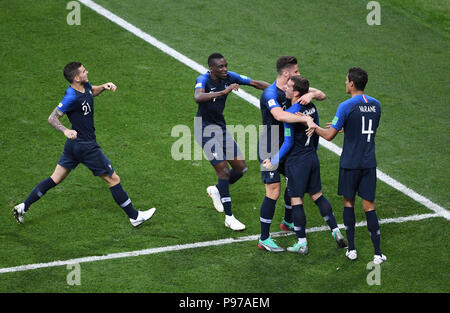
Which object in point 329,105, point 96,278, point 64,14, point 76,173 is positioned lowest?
point 96,278

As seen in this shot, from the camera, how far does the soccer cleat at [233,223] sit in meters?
10.3

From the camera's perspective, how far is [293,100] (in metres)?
9.40

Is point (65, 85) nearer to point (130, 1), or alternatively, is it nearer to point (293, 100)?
point (130, 1)

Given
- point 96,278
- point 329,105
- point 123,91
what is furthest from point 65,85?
point 96,278

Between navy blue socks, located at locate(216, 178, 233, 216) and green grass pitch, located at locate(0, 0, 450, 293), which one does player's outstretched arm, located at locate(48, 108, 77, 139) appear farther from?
navy blue socks, located at locate(216, 178, 233, 216)

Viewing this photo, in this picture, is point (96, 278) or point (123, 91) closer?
point (96, 278)

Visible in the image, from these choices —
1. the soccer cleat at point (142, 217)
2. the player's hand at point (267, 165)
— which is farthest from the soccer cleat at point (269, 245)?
the soccer cleat at point (142, 217)

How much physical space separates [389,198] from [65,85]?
676 cm

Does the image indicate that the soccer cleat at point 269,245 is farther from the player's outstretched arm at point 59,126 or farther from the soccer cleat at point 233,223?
the player's outstretched arm at point 59,126

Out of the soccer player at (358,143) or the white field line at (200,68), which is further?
the white field line at (200,68)

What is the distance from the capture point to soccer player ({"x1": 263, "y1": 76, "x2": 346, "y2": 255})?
30.7 feet

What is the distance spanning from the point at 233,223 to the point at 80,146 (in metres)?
2.35

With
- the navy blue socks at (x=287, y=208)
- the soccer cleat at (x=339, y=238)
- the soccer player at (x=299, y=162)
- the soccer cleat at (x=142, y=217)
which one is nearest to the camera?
the soccer player at (x=299, y=162)

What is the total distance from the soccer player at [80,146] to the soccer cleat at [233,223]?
111 cm
